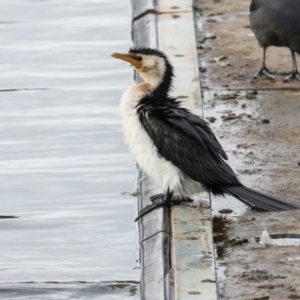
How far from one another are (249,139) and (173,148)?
4.61 feet

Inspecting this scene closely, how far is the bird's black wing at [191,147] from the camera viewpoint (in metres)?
6.81

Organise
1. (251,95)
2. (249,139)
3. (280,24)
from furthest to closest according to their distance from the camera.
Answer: (280,24) < (251,95) < (249,139)

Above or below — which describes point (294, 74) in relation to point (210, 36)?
below

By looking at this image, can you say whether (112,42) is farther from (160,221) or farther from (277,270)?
(277,270)

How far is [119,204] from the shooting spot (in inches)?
309

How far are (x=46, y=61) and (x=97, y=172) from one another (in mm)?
2604

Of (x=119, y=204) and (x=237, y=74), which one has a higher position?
(x=237, y=74)

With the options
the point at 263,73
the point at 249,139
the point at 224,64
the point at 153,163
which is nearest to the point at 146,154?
the point at 153,163

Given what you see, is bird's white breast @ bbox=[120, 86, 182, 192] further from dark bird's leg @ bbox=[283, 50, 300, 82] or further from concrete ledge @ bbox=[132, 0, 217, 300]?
dark bird's leg @ bbox=[283, 50, 300, 82]

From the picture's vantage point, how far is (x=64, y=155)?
A: 8.62 metres

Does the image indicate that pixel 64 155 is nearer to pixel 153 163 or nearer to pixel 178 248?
pixel 153 163

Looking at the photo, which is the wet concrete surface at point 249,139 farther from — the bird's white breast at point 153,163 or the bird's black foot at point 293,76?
the bird's white breast at point 153,163

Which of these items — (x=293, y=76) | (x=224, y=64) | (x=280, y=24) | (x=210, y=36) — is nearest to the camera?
(x=280, y=24)

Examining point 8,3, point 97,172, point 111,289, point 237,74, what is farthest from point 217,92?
point 8,3
